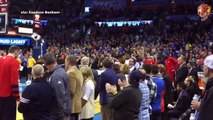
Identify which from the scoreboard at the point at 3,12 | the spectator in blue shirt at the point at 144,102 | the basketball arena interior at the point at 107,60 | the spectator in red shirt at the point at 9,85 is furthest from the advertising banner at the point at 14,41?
the spectator in blue shirt at the point at 144,102

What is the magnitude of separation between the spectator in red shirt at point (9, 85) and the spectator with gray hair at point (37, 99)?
2.79m

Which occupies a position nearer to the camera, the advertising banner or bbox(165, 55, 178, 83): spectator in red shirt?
bbox(165, 55, 178, 83): spectator in red shirt

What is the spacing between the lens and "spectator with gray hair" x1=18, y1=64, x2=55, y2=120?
634 cm

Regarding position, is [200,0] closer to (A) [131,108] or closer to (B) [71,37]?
(B) [71,37]

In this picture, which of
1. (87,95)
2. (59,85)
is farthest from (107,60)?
(59,85)

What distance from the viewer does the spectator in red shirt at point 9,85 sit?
9.23 meters

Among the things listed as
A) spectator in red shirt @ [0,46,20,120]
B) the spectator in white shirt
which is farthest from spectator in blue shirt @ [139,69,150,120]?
spectator in red shirt @ [0,46,20,120]

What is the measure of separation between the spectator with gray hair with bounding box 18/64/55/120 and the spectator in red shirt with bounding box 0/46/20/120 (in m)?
2.79

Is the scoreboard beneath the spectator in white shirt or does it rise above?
above

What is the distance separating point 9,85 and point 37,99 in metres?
3.17

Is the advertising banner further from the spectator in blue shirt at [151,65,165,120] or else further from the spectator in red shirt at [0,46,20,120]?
the spectator in blue shirt at [151,65,165,120]

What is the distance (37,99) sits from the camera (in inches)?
251

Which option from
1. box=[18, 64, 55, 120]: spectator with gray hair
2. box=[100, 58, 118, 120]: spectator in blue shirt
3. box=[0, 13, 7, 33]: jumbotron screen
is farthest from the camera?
box=[0, 13, 7, 33]: jumbotron screen

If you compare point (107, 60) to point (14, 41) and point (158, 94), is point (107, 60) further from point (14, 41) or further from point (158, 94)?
point (14, 41)
